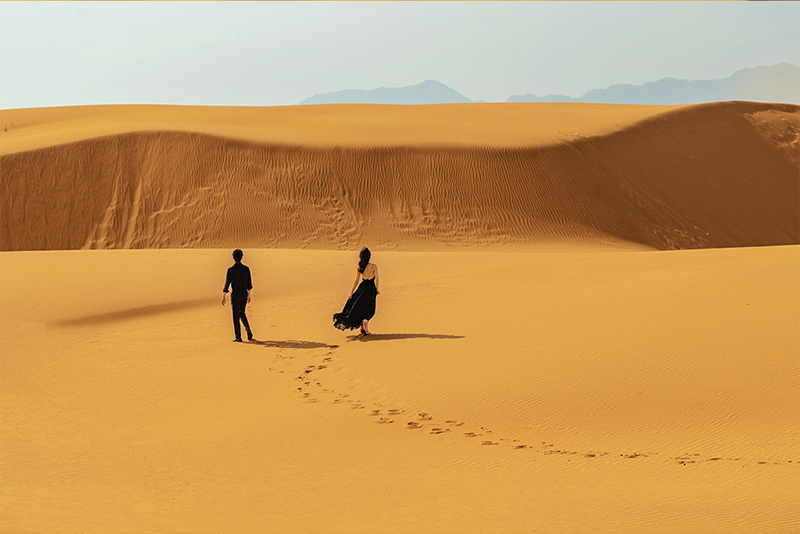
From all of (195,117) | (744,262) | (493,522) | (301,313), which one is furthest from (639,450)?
(195,117)

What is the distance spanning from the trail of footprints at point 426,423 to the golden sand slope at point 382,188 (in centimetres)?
2015

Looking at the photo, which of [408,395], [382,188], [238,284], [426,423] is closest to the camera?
[426,423]

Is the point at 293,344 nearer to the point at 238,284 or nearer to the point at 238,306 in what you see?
the point at 238,306

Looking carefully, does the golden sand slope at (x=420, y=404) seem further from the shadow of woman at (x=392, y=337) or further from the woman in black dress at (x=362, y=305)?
the woman in black dress at (x=362, y=305)

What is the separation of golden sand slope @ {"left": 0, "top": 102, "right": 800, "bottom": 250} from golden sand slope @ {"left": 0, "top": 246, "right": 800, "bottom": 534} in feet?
49.5

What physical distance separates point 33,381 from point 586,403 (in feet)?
26.0

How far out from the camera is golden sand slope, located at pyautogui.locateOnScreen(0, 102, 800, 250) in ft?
105

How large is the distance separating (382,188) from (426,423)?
26.0 meters

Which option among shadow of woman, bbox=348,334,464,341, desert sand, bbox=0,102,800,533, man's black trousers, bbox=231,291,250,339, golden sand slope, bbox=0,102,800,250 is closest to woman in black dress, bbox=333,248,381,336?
shadow of woman, bbox=348,334,464,341

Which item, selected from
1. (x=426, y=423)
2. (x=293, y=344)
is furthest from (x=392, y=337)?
(x=426, y=423)

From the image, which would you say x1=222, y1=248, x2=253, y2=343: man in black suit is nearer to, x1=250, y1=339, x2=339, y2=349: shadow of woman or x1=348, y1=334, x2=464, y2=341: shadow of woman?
x1=250, y1=339, x2=339, y2=349: shadow of woman

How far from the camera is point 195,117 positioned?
4847 cm

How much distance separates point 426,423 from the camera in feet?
29.6

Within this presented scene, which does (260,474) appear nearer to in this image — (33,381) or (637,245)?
(33,381)
